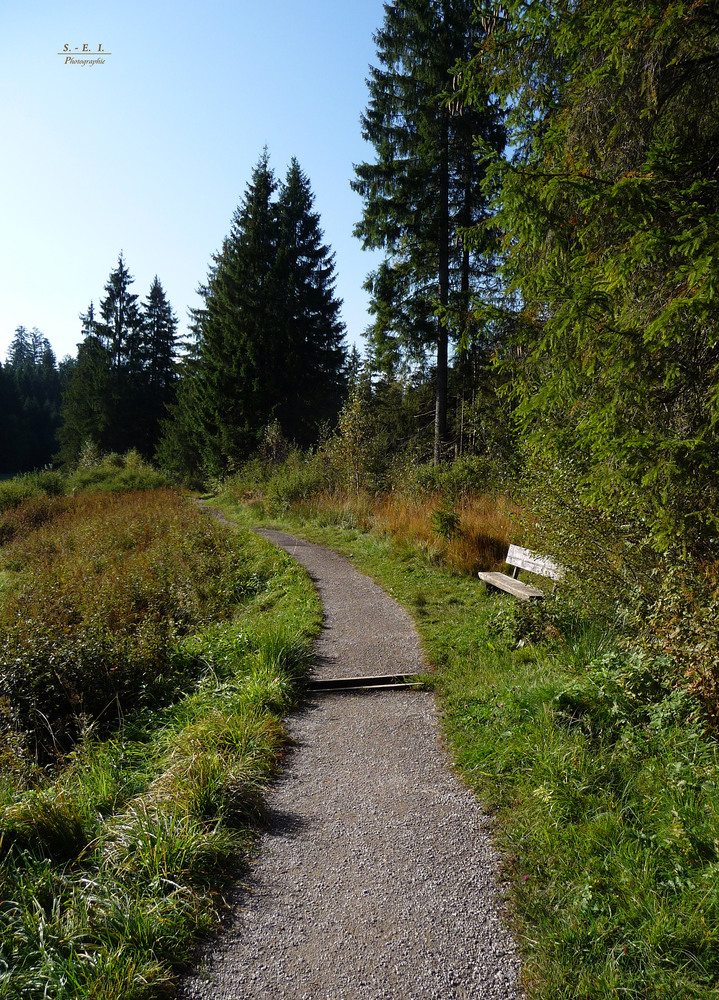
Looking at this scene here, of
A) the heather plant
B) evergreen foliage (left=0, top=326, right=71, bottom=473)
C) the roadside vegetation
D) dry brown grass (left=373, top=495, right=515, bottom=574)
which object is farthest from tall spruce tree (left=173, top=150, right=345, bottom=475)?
evergreen foliage (left=0, top=326, right=71, bottom=473)

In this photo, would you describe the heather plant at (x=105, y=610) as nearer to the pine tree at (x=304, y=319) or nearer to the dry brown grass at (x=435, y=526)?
the dry brown grass at (x=435, y=526)

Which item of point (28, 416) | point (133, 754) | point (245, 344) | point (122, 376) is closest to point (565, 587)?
point (133, 754)

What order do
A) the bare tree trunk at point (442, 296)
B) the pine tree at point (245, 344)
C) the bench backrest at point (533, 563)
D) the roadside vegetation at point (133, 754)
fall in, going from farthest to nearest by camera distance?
the pine tree at point (245, 344), the bare tree trunk at point (442, 296), the bench backrest at point (533, 563), the roadside vegetation at point (133, 754)

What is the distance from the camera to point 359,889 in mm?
2818

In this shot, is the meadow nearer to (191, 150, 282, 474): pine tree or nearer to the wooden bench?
the wooden bench

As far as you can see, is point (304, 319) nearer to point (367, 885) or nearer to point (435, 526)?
point (435, 526)

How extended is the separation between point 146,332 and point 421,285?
33.0 m

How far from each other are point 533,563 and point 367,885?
469cm

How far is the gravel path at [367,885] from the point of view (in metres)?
2.32

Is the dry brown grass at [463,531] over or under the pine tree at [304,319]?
under

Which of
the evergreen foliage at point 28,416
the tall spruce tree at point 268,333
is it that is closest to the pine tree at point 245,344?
the tall spruce tree at point 268,333

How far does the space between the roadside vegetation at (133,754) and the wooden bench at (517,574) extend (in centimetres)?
234

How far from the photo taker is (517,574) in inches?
302

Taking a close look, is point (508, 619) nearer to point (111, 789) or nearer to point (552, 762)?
point (552, 762)
